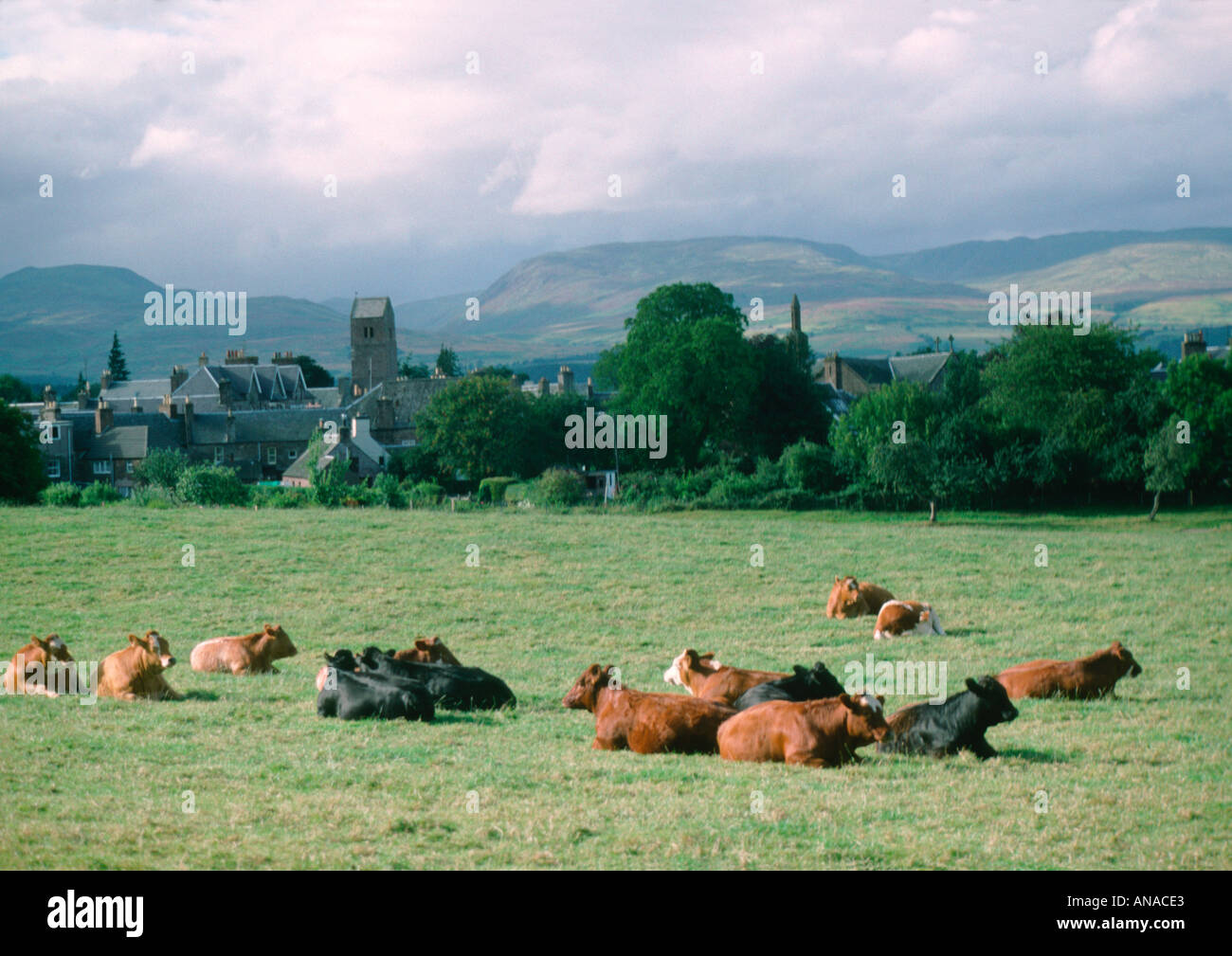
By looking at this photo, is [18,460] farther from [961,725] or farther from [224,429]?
[961,725]

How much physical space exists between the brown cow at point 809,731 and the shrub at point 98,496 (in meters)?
38.5

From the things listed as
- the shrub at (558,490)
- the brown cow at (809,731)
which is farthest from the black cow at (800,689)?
the shrub at (558,490)

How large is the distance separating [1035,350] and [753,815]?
63.4 m

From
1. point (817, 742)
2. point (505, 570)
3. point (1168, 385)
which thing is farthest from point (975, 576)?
point (1168, 385)

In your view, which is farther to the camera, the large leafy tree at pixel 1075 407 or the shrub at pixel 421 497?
the large leafy tree at pixel 1075 407

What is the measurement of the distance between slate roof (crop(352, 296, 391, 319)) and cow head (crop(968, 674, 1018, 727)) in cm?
15022

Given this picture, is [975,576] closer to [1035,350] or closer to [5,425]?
[1035,350]

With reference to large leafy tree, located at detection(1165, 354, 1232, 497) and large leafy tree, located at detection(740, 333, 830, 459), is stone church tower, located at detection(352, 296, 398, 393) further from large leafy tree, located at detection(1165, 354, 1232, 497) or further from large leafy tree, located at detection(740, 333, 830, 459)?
large leafy tree, located at detection(1165, 354, 1232, 497)

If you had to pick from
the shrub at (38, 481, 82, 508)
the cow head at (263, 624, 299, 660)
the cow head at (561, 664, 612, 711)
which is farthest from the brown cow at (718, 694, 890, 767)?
the shrub at (38, 481, 82, 508)

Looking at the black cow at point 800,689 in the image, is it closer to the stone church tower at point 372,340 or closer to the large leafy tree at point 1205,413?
the large leafy tree at point 1205,413

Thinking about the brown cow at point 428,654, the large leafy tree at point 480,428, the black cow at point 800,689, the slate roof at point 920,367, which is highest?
the slate roof at point 920,367

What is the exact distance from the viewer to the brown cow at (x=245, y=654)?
635 inches

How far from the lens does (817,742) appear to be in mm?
10852

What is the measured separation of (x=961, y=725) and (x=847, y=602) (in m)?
10.3
